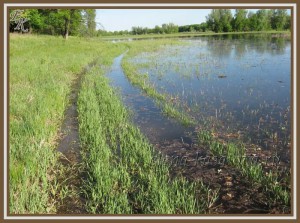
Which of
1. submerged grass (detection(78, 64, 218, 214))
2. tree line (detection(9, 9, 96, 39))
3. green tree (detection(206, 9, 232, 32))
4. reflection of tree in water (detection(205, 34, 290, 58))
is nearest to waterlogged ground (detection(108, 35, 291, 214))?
submerged grass (detection(78, 64, 218, 214))

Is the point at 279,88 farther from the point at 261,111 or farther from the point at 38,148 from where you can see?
the point at 38,148

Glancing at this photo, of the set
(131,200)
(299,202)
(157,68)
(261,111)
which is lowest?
(131,200)

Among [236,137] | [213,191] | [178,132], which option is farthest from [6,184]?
[236,137]

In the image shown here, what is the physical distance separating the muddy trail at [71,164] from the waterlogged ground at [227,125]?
2.06 meters

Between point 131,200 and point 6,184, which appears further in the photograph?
point 131,200

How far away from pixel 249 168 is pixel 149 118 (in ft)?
15.5

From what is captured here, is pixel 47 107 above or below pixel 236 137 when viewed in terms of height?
above

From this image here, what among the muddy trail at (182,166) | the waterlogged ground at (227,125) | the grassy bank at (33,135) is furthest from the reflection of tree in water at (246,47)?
the muddy trail at (182,166)

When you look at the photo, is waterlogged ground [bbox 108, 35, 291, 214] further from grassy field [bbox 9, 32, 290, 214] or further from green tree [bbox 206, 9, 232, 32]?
green tree [bbox 206, 9, 232, 32]

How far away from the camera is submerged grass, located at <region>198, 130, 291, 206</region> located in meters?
5.62

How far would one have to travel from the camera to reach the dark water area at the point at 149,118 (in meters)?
8.93

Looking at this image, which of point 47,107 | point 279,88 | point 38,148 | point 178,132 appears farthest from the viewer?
point 279,88

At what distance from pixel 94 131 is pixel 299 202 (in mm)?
5645
